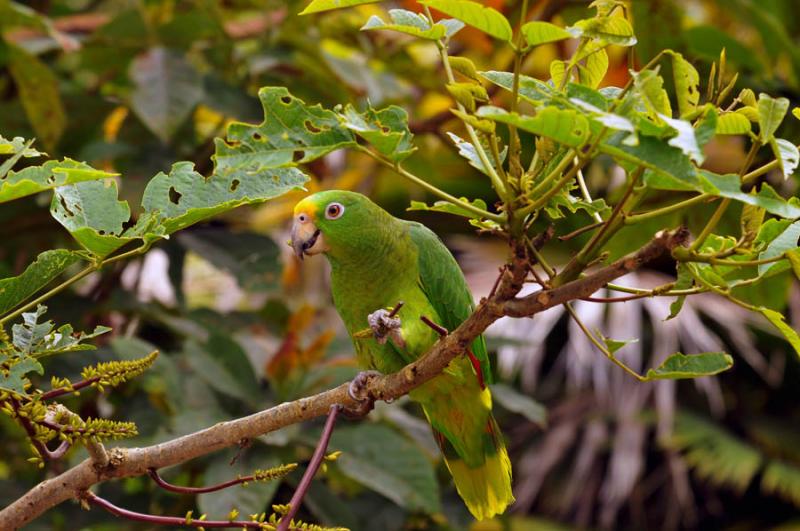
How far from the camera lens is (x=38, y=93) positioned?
157 centimetres

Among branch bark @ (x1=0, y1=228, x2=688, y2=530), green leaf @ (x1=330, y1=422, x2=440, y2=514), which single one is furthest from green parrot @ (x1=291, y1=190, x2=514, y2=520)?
branch bark @ (x1=0, y1=228, x2=688, y2=530)

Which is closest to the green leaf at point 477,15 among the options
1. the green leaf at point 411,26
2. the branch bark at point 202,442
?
the green leaf at point 411,26

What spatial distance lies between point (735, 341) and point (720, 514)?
72 cm

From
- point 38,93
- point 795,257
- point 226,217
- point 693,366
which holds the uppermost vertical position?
point 795,257

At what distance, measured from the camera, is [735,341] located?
3451 mm

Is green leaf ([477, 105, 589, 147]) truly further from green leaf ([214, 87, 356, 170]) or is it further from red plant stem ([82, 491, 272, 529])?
red plant stem ([82, 491, 272, 529])

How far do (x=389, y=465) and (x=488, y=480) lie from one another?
0.24 meters

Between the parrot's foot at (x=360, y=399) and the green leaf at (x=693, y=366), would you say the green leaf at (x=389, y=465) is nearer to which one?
the parrot's foot at (x=360, y=399)

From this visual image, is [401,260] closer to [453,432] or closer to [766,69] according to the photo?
[453,432]

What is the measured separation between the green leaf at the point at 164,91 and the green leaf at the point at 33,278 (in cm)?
85

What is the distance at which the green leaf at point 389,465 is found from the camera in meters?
1.43

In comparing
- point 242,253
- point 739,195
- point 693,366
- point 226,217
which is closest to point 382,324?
point 693,366

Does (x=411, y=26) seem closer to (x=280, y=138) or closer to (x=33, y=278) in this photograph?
(x=280, y=138)

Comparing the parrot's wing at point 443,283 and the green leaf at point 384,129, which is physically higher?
the green leaf at point 384,129
